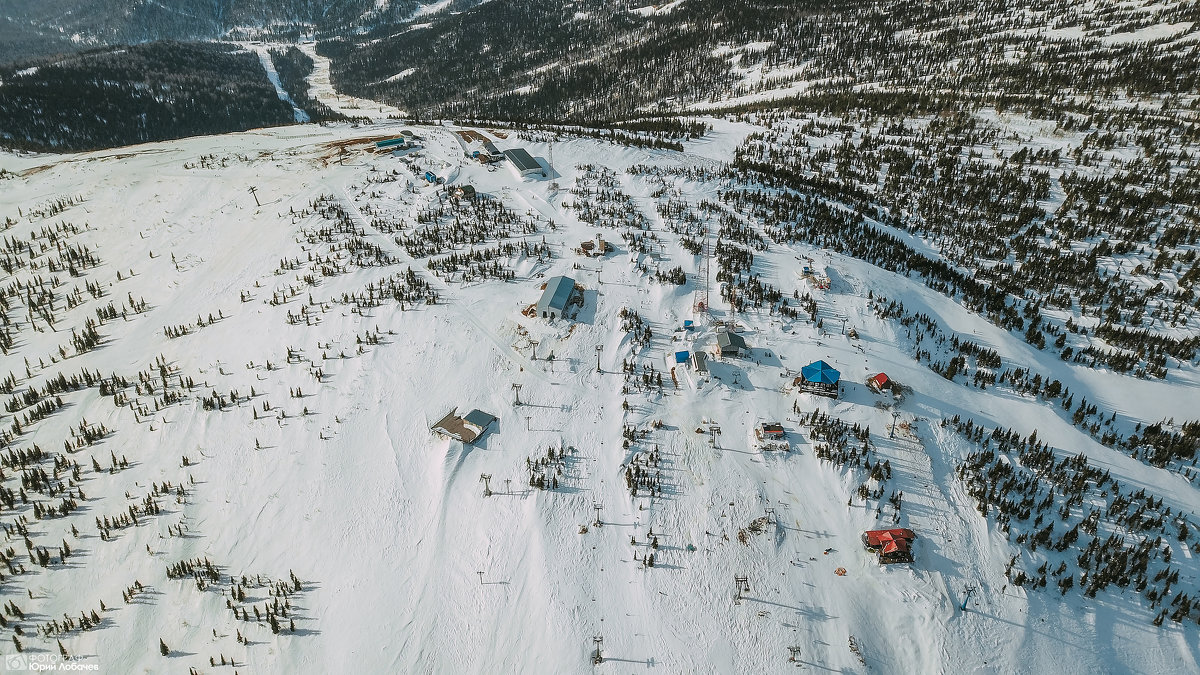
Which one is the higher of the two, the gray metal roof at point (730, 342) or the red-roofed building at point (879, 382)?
the gray metal roof at point (730, 342)

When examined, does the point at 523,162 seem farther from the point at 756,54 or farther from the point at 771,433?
A: the point at 756,54

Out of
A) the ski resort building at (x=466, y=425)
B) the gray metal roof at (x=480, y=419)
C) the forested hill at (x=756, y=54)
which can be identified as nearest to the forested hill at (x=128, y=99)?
the forested hill at (x=756, y=54)

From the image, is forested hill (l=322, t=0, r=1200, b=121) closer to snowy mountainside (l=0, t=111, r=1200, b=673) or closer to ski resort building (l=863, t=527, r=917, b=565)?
snowy mountainside (l=0, t=111, r=1200, b=673)

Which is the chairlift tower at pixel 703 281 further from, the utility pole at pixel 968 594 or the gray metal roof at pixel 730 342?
the utility pole at pixel 968 594

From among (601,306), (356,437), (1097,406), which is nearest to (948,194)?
(1097,406)

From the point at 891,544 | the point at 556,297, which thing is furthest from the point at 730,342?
the point at 891,544

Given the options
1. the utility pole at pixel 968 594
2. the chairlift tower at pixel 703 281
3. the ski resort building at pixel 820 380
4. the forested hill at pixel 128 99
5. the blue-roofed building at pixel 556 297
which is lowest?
the utility pole at pixel 968 594
